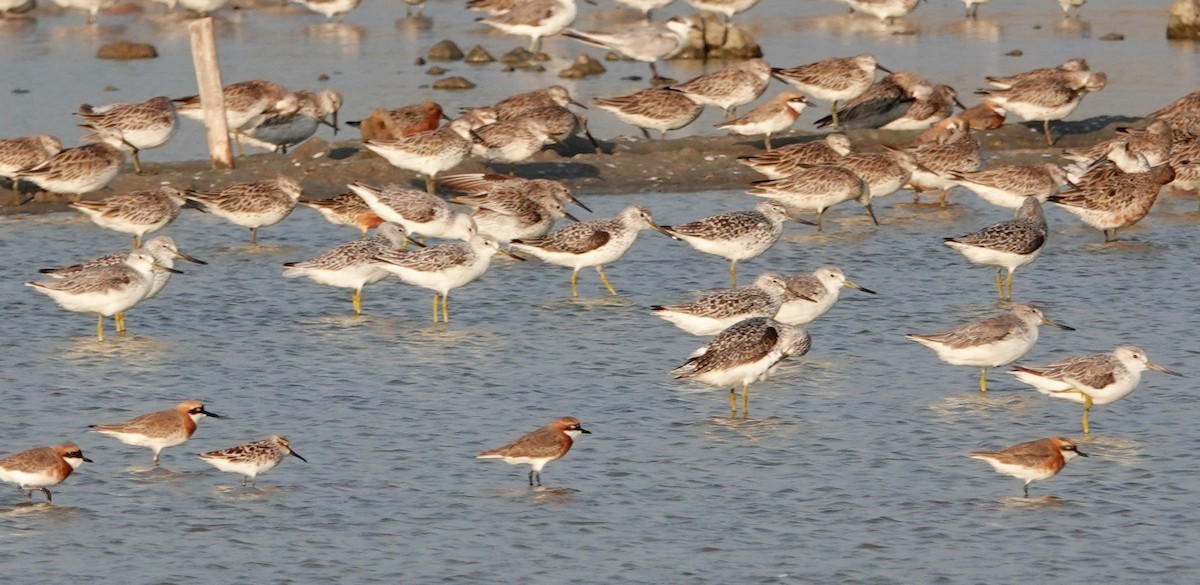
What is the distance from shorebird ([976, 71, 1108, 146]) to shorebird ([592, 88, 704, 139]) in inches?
194

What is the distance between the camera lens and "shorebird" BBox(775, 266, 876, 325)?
58.9 ft

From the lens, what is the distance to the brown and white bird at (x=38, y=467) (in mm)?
12906

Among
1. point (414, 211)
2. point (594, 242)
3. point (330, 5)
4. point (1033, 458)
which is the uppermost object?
point (1033, 458)

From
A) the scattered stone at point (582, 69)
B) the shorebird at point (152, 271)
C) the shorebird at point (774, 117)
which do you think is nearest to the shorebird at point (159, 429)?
the shorebird at point (152, 271)

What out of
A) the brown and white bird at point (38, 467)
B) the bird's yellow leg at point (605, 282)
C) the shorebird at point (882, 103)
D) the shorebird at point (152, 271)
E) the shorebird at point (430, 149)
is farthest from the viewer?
the shorebird at point (882, 103)

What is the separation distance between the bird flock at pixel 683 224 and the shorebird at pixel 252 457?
0.05 ft

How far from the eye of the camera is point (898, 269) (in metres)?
21.4

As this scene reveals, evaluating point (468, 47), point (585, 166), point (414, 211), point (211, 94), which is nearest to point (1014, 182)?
point (585, 166)

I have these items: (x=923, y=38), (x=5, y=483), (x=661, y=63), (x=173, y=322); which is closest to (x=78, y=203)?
(x=173, y=322)

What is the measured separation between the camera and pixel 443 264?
1914cm

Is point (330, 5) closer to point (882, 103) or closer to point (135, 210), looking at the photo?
point (882, 103)

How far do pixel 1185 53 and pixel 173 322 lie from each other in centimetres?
2653

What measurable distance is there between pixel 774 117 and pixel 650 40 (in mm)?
9617

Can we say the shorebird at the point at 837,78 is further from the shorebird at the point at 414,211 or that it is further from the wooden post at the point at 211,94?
the shorebird at the point at 414,211
